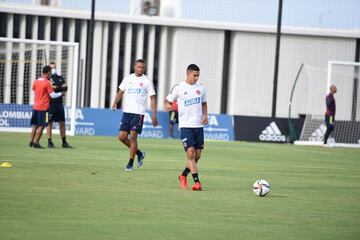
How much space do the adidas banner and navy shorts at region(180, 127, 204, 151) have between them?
64.8 ft

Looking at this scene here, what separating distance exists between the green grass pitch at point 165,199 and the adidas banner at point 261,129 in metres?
12.1

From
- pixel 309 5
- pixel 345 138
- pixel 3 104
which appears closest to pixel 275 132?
pixel 345 138

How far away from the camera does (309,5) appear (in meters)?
39.6

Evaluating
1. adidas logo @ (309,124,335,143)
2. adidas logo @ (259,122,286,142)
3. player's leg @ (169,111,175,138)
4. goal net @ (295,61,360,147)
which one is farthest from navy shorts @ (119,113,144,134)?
adidas logo @ (309,124,335,143)

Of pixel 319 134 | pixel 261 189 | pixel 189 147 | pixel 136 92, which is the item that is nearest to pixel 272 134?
pixel 319 134

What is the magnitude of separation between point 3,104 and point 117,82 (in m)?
13.5

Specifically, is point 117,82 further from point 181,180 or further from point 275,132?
point 181,180

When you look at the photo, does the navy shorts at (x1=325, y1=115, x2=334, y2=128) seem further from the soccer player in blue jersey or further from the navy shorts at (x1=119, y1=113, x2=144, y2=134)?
the navy shorts at (x1=119, y1=113, x2=144, y2=134)

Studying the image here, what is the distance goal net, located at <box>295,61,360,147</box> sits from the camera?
3375 cm

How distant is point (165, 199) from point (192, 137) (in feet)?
7.13

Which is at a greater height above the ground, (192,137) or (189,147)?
(192,137)

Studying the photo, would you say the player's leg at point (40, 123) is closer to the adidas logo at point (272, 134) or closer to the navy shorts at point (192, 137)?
the navy shorts at point (192, 137)

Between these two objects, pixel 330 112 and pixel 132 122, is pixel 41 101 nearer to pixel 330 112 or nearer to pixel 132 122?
pixel 132 122

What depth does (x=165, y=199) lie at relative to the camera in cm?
1231
